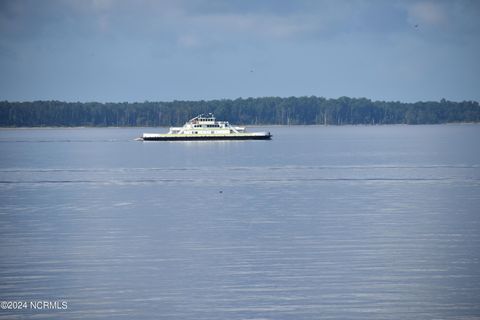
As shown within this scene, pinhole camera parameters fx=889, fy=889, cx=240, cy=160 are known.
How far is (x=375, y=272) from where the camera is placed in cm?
2862

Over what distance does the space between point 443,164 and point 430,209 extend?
47.2 m

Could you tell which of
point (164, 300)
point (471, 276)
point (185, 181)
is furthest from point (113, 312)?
point (185, 181)

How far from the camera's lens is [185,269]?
29500 mm

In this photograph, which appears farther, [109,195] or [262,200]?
[109,195]

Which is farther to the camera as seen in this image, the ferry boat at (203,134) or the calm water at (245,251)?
the ferry boat at (203,134)

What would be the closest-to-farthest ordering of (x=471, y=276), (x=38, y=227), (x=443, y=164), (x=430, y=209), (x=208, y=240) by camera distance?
(x=471, y=276), (x=208, y=240), (x=38, y=227), (x=430, y=209), (x=443, y=164)

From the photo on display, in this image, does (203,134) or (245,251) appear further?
(203,134)

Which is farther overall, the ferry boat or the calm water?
the ferry boat

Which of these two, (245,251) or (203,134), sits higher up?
(245,251)

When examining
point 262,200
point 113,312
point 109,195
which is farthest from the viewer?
point 109,195

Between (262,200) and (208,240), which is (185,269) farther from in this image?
(262,200)

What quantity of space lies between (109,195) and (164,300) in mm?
33278

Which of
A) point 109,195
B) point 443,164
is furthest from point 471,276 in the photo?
point 443,164

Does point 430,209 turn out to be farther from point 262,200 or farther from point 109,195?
point 109,195
